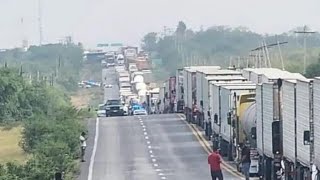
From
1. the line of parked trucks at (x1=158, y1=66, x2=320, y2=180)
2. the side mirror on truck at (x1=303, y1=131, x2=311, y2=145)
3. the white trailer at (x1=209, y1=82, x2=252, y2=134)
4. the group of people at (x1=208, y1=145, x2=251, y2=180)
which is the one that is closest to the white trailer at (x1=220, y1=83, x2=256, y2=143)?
the line of parked trucks at (x1=158, y1=66, x2=320, y2=180)

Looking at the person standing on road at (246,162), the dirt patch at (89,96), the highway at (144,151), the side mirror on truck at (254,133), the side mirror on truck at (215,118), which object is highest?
the side mirror on truck at (254,133)

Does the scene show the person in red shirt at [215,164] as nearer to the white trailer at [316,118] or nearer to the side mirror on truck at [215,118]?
the white trailer at [316,118]

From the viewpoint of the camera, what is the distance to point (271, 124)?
3253 cm

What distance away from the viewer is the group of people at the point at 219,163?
32.0 metres

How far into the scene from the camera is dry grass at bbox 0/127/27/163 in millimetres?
54044

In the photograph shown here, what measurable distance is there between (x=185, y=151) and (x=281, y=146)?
17492 mm

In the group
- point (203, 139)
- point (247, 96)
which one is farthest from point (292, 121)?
point (203, 139)

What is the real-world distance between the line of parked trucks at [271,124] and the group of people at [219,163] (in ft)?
0.61

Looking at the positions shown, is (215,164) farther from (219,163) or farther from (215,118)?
(215,118)

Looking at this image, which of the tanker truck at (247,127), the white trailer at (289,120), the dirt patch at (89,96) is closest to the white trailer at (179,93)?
the tanker truck at (247,127)

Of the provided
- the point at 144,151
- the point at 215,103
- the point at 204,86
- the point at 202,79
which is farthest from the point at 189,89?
the point at 215,103

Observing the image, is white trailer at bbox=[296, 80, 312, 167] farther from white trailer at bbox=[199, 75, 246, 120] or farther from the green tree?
the green tree

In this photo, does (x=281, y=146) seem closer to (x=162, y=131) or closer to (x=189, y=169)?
(x=189, y=169)

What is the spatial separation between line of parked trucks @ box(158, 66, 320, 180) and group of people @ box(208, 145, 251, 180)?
0.61ft
